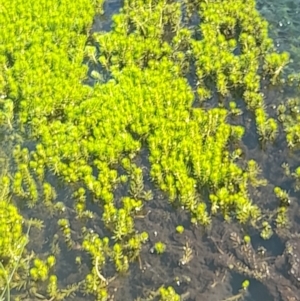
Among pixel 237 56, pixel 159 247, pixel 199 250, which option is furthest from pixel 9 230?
pixel 237 56

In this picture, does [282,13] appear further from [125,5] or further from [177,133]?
[177,133]

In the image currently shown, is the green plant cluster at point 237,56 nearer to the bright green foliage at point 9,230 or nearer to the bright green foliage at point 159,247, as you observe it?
the bright green foliage at point 159,247

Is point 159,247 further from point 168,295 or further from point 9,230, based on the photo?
point 9,230

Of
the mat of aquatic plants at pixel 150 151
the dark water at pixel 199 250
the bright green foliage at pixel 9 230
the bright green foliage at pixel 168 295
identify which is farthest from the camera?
the bright green foliage at pixel 9 230

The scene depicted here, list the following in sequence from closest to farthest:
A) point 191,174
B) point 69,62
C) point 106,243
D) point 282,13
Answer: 1. point 106,243
2. point 191,174
3. point 69,62
4. point 282,13

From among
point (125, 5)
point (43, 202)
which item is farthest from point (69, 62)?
point (43, 202)

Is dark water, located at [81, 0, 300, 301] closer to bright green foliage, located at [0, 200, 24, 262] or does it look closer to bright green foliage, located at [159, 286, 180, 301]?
bright green foliage, located at [159, 286, 180, 301]

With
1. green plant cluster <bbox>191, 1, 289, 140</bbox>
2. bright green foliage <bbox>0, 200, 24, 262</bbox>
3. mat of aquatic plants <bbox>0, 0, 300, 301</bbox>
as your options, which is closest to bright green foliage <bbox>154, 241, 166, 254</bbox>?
mat of aquatic plants <bbox>0, 0, 300, 301</bbox>

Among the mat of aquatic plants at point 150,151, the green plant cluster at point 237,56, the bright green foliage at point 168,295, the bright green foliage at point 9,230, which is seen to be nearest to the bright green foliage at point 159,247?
the mat of aquatic plants at point 150,151
